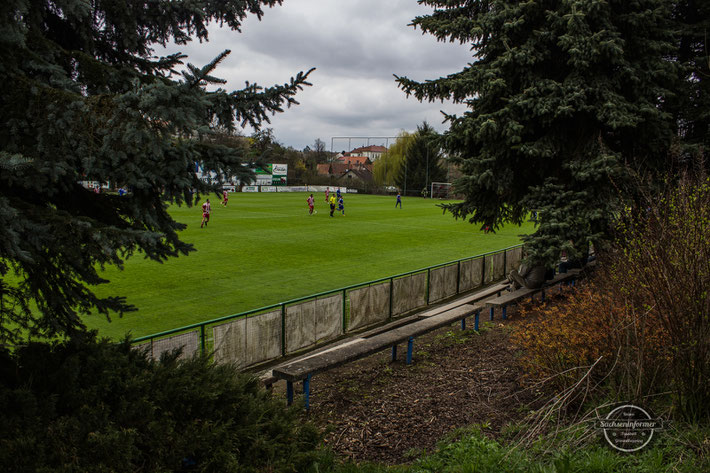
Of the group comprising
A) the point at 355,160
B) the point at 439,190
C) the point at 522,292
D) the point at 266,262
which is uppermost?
the point at 355,160

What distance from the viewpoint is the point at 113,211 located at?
4949 millimetres

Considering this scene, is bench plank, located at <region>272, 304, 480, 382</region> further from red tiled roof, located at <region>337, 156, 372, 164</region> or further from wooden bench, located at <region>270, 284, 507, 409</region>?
red tiled roof, located at <region>337, 156, 372, 164</region>

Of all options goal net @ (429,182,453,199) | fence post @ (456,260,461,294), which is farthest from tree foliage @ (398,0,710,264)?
goal net @ (429,182,453,199)

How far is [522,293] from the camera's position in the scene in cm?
1288

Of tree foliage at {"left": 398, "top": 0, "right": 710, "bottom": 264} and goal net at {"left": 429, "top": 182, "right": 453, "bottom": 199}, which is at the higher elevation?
tree foliage at {"left": 398, "top": 0, "right": 710, "bottom": 264}

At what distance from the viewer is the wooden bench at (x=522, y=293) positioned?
11.9 m

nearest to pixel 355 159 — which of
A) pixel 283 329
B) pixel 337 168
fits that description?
pixel 337 168

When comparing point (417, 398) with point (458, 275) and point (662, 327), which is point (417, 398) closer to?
point (662, 327)

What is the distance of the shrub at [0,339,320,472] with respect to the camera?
3.73m

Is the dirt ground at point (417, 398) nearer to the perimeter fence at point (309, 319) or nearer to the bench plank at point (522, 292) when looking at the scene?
the bench plank at point (522, 292)

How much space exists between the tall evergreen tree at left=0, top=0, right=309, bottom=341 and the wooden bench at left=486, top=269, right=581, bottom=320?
8318 mm

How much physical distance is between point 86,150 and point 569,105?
35.2 feet

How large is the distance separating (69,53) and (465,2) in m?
11.7

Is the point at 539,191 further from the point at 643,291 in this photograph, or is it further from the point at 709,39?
the point at 643,291
